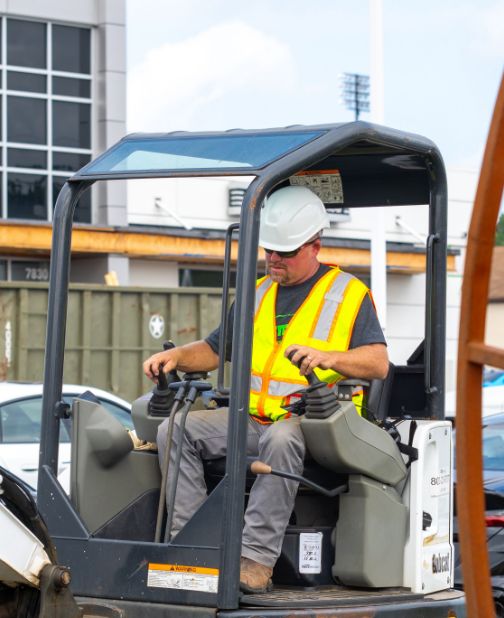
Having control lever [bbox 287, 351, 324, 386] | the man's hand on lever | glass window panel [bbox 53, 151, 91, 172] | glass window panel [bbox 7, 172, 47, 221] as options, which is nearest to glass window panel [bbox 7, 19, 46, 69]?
glass window panel [bbox 53, 151, 91, 172]

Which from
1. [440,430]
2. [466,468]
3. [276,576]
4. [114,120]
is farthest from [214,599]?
[114,120]

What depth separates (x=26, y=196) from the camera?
25.5m

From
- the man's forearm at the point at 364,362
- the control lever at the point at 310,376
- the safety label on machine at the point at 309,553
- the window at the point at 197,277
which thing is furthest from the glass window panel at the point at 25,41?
the control lever at the point at 310,376

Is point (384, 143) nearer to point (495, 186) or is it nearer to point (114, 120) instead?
point (495, 186)

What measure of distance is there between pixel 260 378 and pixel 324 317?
350 mm

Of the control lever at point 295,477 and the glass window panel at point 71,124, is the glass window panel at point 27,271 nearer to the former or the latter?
the glass window panel at point 71,124

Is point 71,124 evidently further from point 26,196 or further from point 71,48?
point 26,196

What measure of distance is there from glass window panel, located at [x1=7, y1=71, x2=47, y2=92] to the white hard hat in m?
21.2

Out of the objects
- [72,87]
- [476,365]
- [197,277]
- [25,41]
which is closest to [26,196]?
[72,87]

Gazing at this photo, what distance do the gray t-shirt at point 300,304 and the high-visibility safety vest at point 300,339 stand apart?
0.02m

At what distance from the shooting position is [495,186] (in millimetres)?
2227

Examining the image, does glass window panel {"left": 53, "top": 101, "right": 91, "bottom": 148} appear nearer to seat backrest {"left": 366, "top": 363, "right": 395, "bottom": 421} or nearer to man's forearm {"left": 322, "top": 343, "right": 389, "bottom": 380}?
seat backrest {"left": 366, "top": 363, "right": 395, "bottom": 421}

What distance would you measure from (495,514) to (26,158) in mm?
19759

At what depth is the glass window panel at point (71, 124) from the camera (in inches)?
1033
